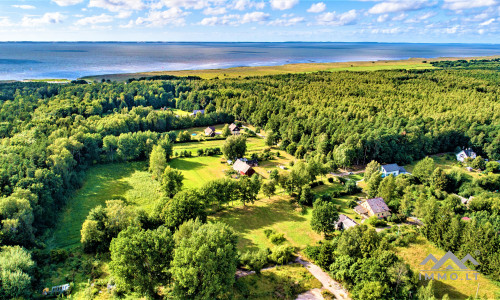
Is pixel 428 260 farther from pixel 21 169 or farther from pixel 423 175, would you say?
pixel 21 169

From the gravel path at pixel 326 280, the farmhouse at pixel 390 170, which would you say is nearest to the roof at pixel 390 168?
the farmhouse at pixel 390 170

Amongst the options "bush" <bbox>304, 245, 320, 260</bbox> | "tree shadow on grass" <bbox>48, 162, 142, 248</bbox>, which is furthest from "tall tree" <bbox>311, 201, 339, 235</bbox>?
"tree shadow on grass" <bbox>48, 162, 142, 248</bbox>

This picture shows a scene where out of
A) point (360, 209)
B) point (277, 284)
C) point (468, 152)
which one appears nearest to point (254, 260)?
point (277, 284)

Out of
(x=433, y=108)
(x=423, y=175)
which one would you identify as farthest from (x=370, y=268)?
(x=433, y=108)

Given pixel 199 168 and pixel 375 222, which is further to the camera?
pixel 199 168

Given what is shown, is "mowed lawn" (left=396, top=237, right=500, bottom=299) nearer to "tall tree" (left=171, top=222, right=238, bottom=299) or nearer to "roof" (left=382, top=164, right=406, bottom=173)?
"tall tree" (left=171, top=222, right=238, bottom=299)

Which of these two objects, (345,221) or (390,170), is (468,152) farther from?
(345,221)
